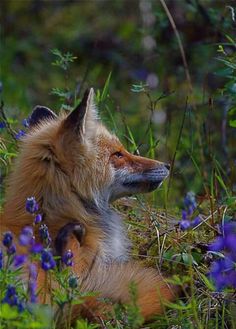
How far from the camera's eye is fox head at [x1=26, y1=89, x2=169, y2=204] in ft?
18.1

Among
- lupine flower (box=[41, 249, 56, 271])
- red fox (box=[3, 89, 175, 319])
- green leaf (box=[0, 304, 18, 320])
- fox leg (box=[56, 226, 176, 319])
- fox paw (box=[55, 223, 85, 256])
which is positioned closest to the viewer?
green leaf (box=[0, 304, 18, 320])

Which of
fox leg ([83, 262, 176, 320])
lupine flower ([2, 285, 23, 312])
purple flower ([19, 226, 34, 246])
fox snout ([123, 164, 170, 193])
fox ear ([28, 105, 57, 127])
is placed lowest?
fox snout ([123, 164, 170, 193])

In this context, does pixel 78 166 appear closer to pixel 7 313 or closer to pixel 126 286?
pixel 126 286

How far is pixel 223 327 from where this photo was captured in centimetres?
441

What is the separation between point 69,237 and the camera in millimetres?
5098

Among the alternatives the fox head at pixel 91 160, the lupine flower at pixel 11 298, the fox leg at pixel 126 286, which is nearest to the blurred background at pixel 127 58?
the fox head at pixel 91 160

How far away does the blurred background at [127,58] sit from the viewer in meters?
8.88

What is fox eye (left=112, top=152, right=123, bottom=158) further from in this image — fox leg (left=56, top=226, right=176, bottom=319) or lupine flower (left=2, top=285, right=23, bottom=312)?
lupine flower (left=2, top=285, right=23, bottom=312)

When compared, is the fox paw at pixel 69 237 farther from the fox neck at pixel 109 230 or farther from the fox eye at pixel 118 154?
the fox eye at pixel 118 154

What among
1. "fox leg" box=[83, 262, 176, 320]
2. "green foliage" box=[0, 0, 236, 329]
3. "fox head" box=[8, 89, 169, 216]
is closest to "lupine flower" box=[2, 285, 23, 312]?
"green foliage" box=[0, 0, 236, 329]

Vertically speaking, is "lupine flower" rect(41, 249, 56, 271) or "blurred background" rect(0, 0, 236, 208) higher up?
"lupine flower" rect(41, 249, 56, 271)

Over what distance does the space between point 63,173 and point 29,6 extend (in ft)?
28.5

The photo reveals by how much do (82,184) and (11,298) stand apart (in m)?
1.84

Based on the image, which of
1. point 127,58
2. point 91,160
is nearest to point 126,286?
point 91,160
